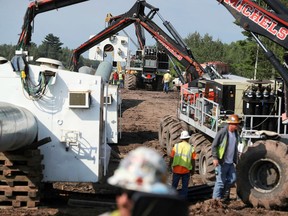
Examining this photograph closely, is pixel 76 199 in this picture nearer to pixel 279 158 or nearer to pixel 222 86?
pixel 279 158

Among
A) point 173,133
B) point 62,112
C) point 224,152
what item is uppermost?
point 62,112

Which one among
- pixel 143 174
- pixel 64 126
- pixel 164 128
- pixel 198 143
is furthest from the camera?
pixel 164 128

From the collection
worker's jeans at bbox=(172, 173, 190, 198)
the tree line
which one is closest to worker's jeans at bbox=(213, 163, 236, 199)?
worker's jeans at bbox=(172, 173, 190, 198)

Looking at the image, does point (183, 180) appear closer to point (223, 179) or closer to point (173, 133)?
point (223, 179)

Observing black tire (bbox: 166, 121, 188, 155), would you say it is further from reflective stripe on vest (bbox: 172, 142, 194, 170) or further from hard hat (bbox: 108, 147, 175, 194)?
hard hat (bbox: 108, 147, 175, 194)

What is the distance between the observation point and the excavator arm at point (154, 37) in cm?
2034

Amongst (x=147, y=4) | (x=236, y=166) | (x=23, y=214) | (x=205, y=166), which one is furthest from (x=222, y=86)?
(x=147, y=4)

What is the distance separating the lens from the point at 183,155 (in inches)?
432

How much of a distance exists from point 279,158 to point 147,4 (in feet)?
42.0

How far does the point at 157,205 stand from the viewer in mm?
2699

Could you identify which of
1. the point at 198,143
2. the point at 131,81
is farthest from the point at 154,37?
the point at 131,81

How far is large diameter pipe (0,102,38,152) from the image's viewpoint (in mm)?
8930

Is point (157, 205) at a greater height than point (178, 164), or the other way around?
point (157, 205)

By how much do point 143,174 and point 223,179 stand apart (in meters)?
8.40
